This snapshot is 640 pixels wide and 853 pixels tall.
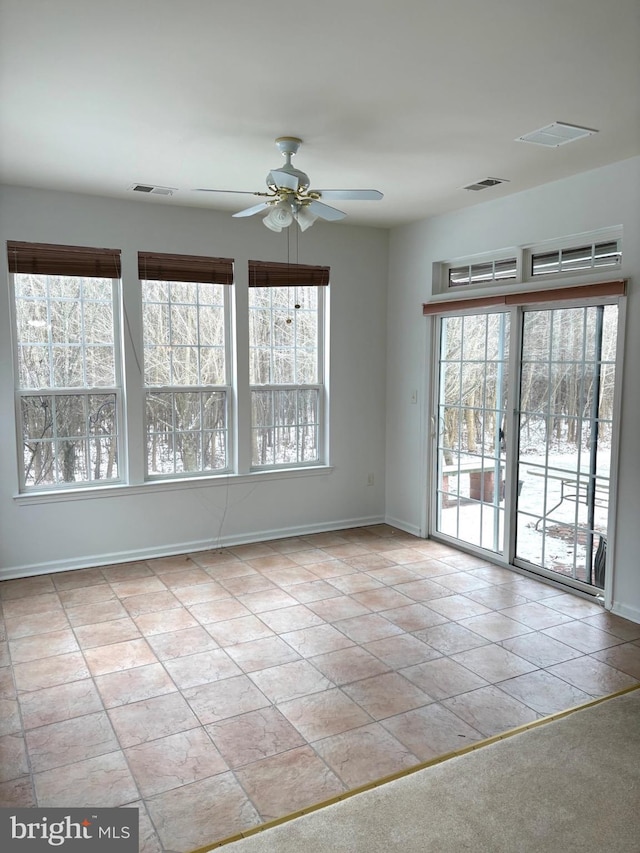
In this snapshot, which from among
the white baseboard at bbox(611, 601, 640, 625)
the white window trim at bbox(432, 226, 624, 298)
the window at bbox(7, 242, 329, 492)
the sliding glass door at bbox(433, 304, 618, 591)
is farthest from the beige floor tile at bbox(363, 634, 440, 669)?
the white window trim at bbox(432, 226, 624, 298)

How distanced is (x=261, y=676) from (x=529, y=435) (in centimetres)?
264

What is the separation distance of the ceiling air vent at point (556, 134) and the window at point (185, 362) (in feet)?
8.81

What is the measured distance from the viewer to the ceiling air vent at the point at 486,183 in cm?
441

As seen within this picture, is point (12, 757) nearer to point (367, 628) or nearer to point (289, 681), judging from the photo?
point (289, 681)

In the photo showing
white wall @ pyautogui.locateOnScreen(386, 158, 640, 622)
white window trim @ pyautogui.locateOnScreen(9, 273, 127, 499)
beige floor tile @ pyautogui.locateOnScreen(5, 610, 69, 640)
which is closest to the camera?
beige floor tile @ pyautogui.locateOnScreen(5, 610, 69, 640)

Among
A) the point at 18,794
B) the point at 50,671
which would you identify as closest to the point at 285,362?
the point at 50,671

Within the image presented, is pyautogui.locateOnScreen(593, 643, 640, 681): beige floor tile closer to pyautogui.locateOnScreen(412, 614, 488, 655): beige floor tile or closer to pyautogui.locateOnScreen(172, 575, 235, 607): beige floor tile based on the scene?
pyautogui.locateOnScreen(412, 614, 488, 655): beige floor tile

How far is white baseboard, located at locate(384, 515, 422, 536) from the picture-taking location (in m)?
5.96

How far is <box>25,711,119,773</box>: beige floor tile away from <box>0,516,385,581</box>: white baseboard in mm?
2155

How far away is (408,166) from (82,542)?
3.59 m

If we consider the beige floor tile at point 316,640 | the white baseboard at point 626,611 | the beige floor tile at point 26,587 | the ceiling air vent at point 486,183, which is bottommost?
the beige floor tile at point 316,640

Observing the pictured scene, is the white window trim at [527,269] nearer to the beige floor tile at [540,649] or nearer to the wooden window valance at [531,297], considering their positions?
the wooden window valance at [531,297]

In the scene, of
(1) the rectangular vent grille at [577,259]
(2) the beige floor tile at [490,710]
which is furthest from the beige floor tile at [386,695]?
(1) the rectangular vent grille at [577,259]
